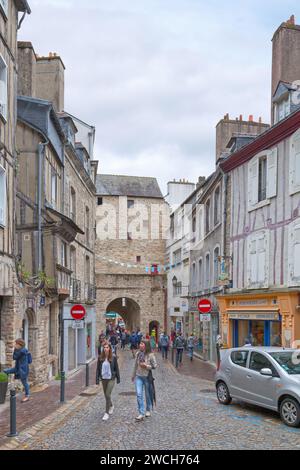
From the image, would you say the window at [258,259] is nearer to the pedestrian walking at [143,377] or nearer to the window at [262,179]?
the window at [262,179]

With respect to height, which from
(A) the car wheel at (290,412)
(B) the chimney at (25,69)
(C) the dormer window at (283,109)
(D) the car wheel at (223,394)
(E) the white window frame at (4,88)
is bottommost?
(D) the car wheel at (223,394)

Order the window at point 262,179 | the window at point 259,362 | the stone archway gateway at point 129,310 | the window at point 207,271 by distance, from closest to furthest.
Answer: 1. the window at point 259,362
2. the window at point 262,179
3. the window at point 207,271
4. the stone archway gateway at point 129,310

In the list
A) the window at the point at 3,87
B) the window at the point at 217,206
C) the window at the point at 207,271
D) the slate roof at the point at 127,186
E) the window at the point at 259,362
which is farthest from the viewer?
the slate roof at the point at 127,186

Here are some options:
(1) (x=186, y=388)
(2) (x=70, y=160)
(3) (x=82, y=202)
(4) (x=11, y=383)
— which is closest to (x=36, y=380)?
(4) (x=11, y=383)

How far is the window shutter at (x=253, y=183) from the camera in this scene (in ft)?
57.8

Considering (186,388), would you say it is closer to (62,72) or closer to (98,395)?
(98,395)

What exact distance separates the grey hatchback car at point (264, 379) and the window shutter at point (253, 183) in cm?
722

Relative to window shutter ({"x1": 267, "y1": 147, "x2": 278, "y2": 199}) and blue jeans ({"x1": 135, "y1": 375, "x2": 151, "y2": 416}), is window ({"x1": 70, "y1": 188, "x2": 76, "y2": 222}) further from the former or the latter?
blue jeans ({"x1": 135, "y1": 375, "x2": 151, "y2": 416})

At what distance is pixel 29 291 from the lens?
13.9 m

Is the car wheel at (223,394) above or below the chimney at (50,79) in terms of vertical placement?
below

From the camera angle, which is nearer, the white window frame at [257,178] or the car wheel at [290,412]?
the car wheel at [290,412]

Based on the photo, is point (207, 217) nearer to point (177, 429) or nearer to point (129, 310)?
point (177, 429)

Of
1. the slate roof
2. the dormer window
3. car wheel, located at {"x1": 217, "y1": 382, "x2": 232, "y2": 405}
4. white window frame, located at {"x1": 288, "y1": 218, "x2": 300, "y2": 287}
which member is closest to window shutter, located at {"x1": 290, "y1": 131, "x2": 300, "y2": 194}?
white window frame, located at {"x1": 288, "y1": 218, "x2": 300, "y2": 287}

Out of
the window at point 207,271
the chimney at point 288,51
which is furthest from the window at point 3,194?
the window at point 207,271
